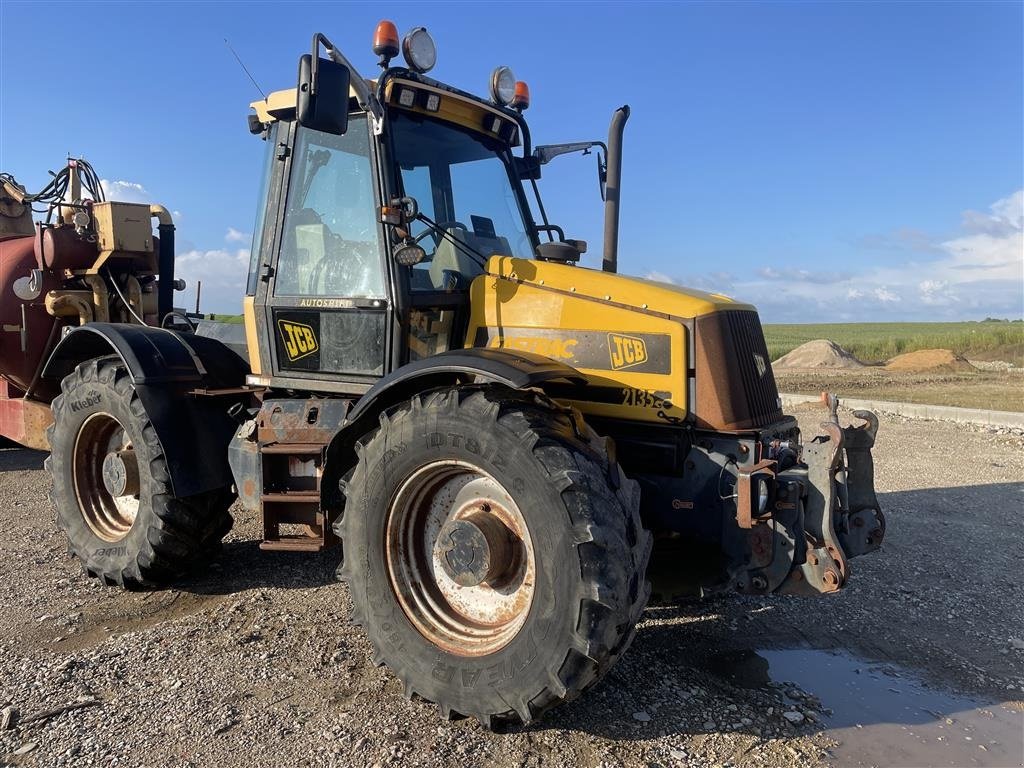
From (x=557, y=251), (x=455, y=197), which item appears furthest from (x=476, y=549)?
(x=455, y=197)

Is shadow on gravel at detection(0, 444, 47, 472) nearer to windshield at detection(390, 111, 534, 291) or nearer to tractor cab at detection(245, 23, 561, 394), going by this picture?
tractor cab at detection(245, 23, 561, 394)

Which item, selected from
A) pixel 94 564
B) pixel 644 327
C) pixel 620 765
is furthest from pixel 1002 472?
pixel 94 564

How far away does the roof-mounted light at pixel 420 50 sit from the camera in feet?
13.6

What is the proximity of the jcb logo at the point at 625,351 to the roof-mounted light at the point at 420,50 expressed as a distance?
1.90 m

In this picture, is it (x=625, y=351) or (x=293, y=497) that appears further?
(x=293, y=497)

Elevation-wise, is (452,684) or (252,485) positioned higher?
(252,485)

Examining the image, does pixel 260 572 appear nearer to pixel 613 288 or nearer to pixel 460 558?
pixel 460 558

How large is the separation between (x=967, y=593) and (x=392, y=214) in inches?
176

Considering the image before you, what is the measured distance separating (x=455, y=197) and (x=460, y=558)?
2320 millimetres

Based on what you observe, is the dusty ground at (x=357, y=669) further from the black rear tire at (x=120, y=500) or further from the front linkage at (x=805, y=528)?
the front linkage at (x=805, y=528)

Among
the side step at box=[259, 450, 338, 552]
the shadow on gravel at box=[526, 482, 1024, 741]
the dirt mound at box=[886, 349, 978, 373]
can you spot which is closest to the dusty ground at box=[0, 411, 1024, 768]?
the shadow on gravel at box=[526, 482, 1024, 741]

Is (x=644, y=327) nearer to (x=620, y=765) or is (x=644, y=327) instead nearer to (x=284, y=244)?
(x=620, y=765)

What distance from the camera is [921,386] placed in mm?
18719

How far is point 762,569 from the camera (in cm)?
346
